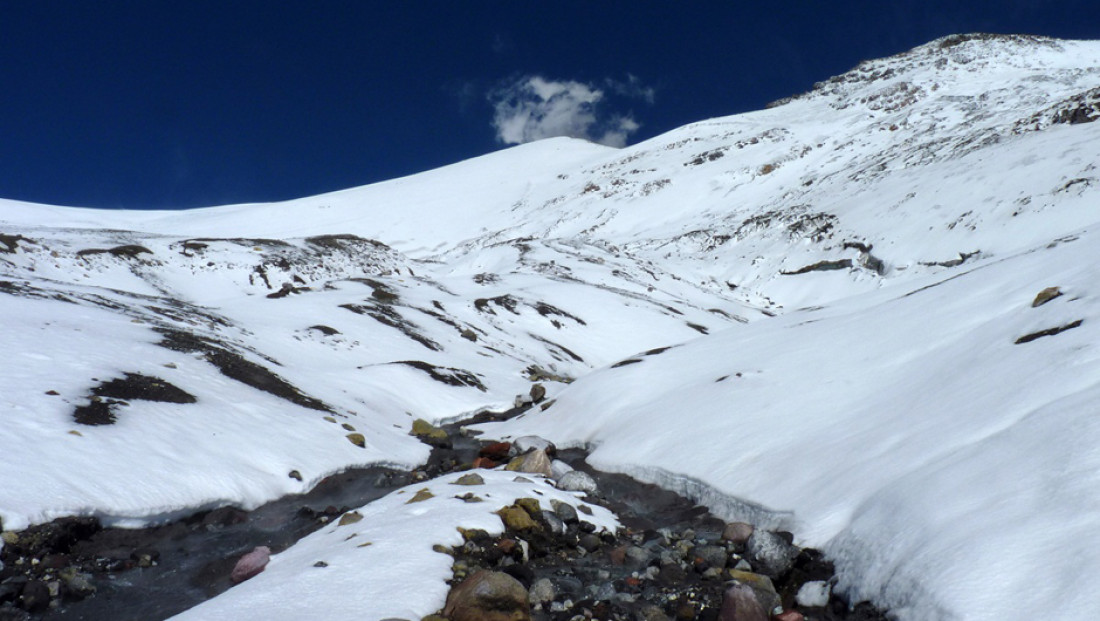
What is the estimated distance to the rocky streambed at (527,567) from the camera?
7016 mm

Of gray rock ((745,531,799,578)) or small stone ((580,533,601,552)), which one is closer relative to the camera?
gray rock ((745,531,799,578))

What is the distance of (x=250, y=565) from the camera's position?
8500 millimetres

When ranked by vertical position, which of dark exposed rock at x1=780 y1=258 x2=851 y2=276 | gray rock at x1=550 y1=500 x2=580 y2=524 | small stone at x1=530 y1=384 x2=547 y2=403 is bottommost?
dark exposed rock at x1=780 y1=258 x2=851 y2=276

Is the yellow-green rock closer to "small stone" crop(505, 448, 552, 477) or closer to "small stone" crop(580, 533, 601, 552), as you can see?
"small stone" crop(580, 533, 601, 552)

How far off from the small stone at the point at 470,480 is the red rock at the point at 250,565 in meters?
3.32

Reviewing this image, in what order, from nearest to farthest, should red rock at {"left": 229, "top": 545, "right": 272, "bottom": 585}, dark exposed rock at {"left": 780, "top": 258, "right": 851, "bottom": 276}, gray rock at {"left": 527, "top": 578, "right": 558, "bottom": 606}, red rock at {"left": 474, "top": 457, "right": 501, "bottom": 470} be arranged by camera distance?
gray rock at {"left": 527, "top": 578, "right": 558, "bottom": 606}
red rock at {"left": 229, "top": 545, "right": 272, "bottom": 585}
red rock at {"left": 474, "top": 457, "right": 501, "bottom": 470}
dark exposed rock at {"left": 780, "top": 258, "right": 851, "bottom": 276}

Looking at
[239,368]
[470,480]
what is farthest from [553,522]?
A: [239,368]

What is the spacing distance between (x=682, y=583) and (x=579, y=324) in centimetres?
3134

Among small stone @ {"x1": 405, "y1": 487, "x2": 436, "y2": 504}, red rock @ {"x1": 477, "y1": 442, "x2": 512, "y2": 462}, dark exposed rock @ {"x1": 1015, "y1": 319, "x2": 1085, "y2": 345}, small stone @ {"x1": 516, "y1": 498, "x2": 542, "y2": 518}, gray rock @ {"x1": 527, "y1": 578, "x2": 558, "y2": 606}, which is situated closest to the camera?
gray rock @ {"x1": 527, "y1": 578, "x2": 558, "y2": 606}

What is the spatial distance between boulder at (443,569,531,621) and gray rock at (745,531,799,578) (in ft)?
9.70

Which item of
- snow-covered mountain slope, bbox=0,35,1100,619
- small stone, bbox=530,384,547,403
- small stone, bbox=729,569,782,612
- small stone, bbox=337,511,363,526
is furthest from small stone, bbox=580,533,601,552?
small stone, bbox=530,384,547,403

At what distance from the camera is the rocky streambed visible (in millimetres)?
7016

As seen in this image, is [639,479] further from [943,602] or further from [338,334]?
[338,334]

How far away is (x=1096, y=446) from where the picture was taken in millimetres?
6324
